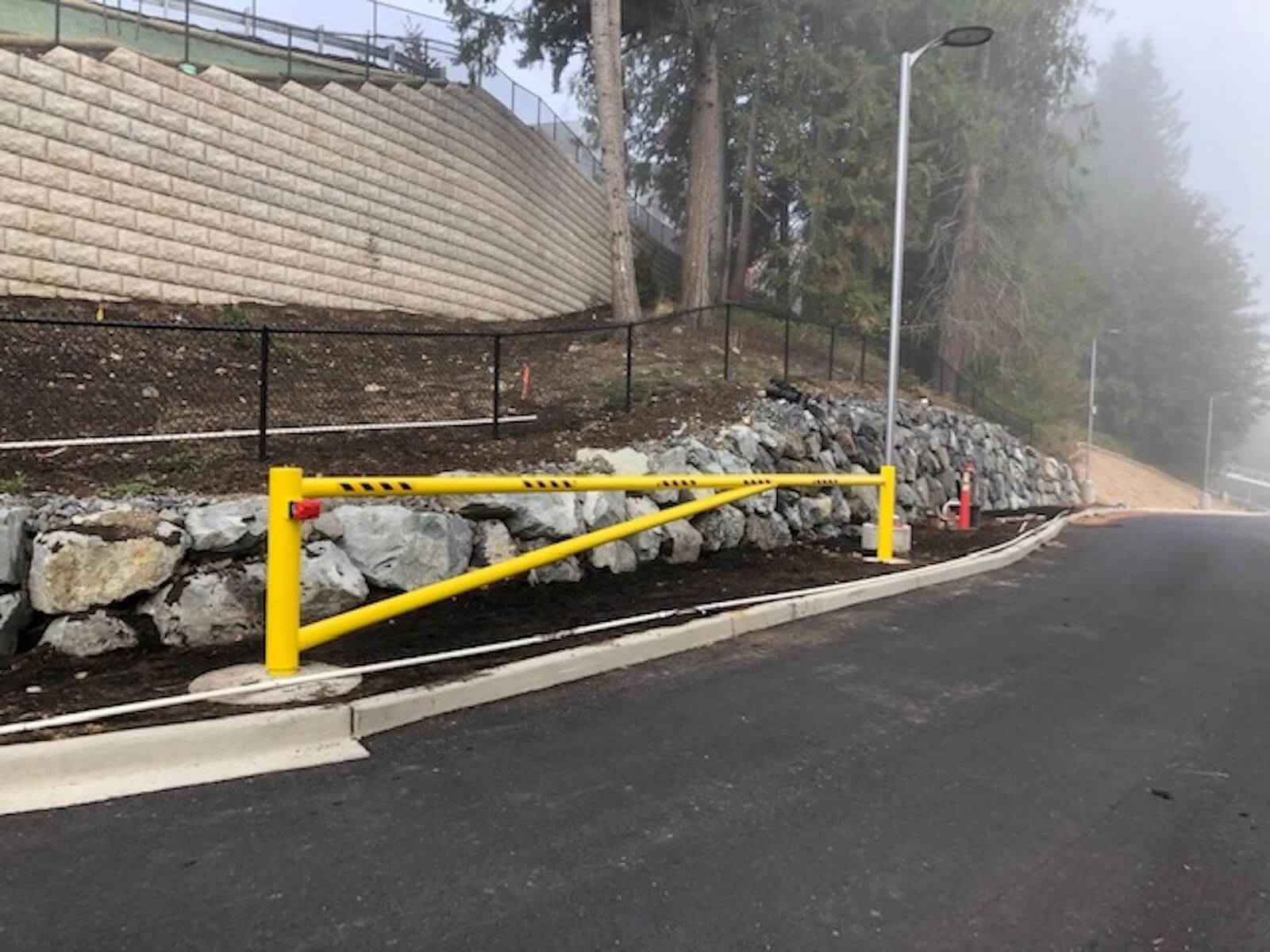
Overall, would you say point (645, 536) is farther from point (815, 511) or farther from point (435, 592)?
point (435, 592)

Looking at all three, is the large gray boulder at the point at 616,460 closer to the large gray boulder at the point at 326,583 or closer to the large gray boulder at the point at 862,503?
the large gray boulder at the point at 326,583

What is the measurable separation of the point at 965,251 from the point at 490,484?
2460 centimetres

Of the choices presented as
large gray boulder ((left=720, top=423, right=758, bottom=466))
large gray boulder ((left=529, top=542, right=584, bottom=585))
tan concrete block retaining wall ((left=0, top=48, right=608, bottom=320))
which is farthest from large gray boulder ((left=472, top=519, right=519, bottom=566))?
tan concrete block retaining wall ((left=0, top=48, right=608, bottom=320))

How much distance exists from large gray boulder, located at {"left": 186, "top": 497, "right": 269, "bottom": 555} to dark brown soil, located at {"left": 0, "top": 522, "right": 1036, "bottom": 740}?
0.73 meters

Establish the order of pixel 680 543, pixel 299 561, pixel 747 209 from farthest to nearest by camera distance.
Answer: pixel 747 209 < pixel 680 543 < pixel 299 561

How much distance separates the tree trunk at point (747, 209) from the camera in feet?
80.4

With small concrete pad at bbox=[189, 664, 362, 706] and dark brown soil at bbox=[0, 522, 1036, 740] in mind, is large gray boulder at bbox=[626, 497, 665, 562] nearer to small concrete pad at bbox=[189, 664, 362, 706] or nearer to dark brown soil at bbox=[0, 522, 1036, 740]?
dark brown soil at bbox=[0, 522, 1036, 740]

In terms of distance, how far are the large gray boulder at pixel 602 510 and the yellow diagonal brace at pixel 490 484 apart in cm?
109

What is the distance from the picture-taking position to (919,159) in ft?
84.1

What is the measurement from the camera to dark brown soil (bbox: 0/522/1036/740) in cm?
465

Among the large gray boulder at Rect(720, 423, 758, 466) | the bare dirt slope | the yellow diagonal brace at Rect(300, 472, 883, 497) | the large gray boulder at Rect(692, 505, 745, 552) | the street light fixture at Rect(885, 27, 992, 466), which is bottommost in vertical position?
the bare dirt slope

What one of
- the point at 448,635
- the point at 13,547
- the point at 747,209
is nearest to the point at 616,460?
the point at 448,635

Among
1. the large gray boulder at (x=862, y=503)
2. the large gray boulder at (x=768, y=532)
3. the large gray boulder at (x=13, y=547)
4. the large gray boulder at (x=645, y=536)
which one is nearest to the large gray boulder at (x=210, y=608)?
the large gray boulder at (x=13, y=547)

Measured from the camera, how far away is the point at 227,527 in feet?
19.9
